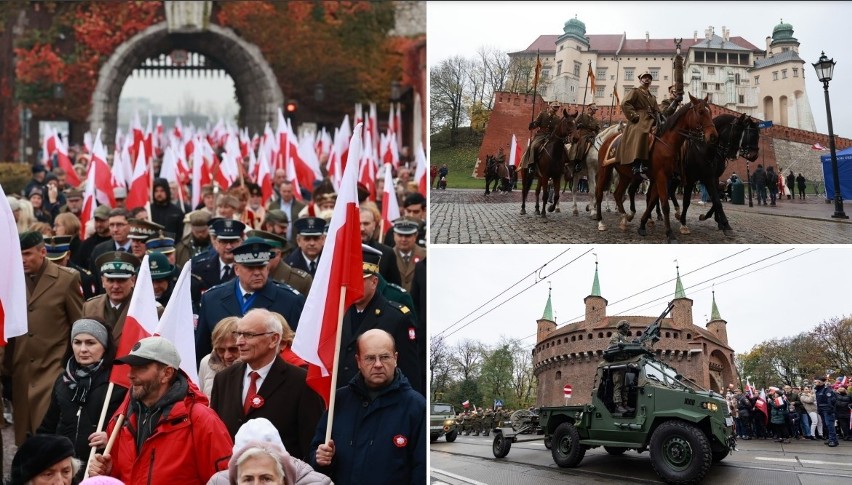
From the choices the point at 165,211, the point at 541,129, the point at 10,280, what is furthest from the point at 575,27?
the point at 165,211

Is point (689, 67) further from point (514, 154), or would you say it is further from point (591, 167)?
point (591, 167)

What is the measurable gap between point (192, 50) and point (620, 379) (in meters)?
34.5

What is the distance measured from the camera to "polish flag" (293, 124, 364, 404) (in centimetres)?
544

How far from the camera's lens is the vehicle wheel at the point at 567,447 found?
4.90 meters

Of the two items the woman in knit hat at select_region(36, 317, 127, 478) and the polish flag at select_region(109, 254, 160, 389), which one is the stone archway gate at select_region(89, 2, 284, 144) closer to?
the polish flag at select_region(109, 254, 160, 389)

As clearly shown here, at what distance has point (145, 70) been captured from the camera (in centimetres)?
3875

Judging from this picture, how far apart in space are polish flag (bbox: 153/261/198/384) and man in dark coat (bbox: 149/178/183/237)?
6838 millimetres

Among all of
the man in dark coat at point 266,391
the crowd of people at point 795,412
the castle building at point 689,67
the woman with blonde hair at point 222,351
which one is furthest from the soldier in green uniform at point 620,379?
the woman with blonde hair at point 222,351

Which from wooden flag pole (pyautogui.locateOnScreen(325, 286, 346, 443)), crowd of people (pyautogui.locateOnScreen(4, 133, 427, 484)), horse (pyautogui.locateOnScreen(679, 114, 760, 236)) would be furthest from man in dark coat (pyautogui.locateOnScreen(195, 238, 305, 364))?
horse (pyautogui.locateOnScreen(679, 114, 760, 236))

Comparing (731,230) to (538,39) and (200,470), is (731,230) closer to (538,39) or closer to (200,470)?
(538,39)

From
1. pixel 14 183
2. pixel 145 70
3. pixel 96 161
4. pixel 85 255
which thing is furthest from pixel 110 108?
pixel 85 255

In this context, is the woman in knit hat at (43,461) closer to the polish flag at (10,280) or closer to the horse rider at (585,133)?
the polish flag at (10,280)

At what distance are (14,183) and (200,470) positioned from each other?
21969mm

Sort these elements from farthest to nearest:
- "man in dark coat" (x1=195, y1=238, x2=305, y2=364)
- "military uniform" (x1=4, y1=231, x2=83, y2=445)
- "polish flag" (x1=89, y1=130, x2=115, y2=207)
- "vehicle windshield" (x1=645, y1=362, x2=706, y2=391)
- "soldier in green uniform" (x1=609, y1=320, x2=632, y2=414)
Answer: "polish flag" (x1=89, y1=130, x2=115, y2=207) < "military uniform" (x1=4, y1=231, x2=83, y2=445) < "man in dark coat" (x1=195, y1=238, x2=305, y2=364) < "vehicle windshield" (x1=645, y1=362, x2=706, y2=391) < "soldier in green uniform" (x1=609, y1=320, x2=632, y2=414)
